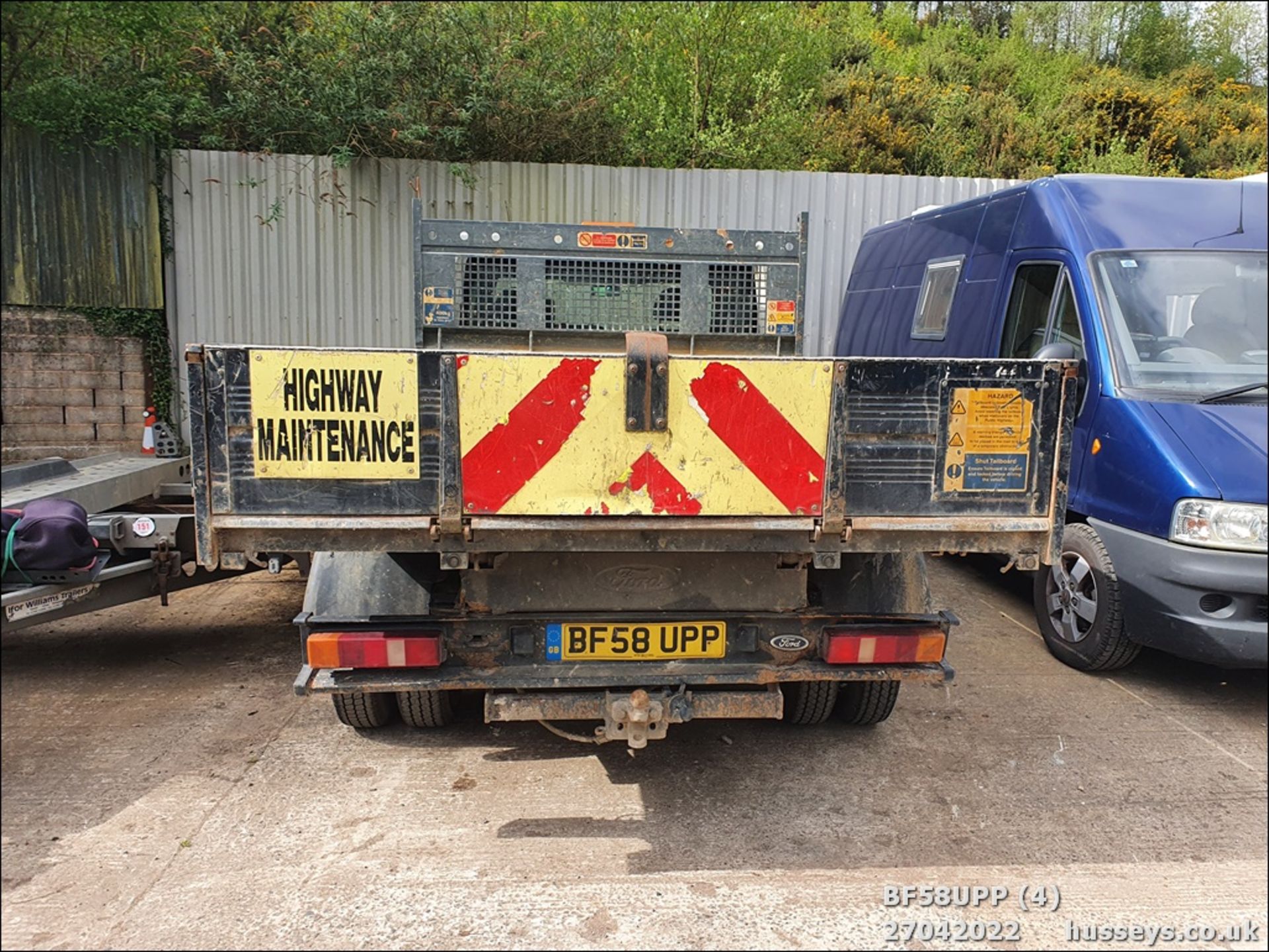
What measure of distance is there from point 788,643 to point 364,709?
1.94 m

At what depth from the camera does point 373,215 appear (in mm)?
8922

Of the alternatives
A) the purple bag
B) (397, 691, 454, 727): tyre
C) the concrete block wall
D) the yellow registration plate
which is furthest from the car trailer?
the concrete block wall

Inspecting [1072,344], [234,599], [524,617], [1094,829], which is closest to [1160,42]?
[1072,344]

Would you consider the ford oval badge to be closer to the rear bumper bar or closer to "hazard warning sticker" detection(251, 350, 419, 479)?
the rear bumper bar

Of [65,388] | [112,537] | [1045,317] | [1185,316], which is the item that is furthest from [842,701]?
[65,388]

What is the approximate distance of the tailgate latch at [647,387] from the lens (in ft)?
9.06

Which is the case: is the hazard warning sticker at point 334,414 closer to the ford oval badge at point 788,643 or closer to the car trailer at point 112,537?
the car trailer at point 112,537

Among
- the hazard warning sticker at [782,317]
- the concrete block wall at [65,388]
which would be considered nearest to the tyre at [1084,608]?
the hazard warning sticker at [782,317]

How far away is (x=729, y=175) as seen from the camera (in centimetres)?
915

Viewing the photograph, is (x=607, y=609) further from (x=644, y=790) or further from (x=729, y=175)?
(x=729, y=175)

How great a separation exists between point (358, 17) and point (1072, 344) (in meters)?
7.46

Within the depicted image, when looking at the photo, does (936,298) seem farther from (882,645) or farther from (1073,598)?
(882,645)

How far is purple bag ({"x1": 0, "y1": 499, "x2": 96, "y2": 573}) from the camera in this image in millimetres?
3252

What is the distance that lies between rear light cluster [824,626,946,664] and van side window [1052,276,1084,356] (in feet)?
8.50
